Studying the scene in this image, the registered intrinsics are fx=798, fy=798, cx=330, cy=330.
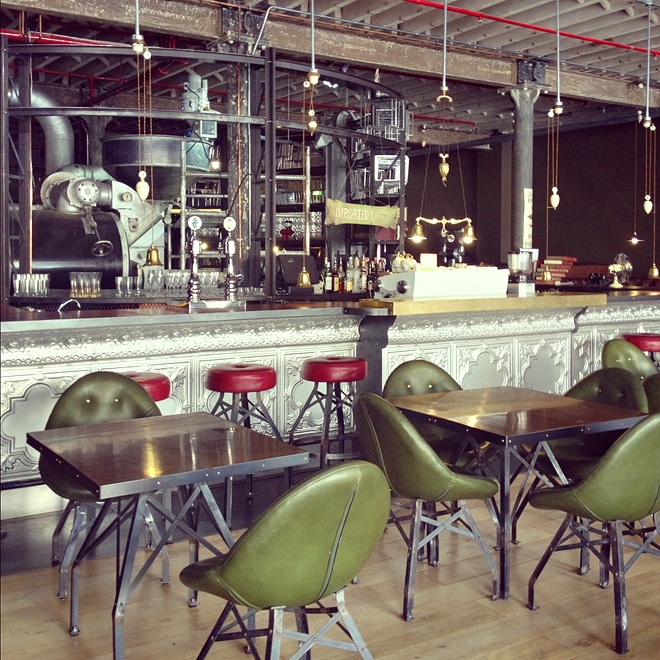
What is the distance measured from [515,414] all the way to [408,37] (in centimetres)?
661

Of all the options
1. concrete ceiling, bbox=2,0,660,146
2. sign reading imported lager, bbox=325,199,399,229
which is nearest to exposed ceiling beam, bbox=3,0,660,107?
concrete ceiling, bbox=2,0,660,146

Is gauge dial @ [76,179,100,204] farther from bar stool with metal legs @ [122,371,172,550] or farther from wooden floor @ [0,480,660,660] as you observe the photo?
wooden floor @ [0,480,660,660]

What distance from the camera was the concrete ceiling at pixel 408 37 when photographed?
7.62 metres

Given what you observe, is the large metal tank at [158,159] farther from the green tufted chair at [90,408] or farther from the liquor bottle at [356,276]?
the green tufted chair at [90,408]

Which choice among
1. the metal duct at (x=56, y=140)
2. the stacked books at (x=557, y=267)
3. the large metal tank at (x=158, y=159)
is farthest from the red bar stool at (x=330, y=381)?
the stacked books at (x=557, y=267)

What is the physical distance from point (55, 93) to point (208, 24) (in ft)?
15.5

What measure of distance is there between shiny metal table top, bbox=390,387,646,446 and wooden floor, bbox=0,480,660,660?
69cm

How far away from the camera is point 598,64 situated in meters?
10.3

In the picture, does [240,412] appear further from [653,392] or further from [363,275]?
[363,275]

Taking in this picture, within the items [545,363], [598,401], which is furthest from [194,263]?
[545,363]

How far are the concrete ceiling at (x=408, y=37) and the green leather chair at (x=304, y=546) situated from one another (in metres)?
3.87

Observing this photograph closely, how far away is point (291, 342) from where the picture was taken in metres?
4.91

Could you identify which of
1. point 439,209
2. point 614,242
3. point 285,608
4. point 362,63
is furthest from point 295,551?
point 439,209

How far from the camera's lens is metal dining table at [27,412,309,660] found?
7.68 ft
